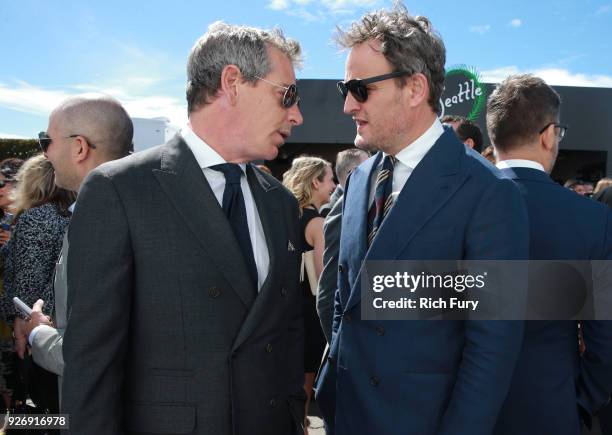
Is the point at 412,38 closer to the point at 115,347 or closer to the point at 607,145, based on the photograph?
the point at 115,347

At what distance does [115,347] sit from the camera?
1548mm

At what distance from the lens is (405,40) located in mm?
2018

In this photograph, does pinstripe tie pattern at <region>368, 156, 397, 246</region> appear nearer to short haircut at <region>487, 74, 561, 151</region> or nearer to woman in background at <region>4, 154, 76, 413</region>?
short haircut at <region>487, 74, 561, 151</region>

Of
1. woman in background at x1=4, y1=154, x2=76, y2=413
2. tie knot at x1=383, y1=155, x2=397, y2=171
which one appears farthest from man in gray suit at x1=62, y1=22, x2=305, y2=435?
woman in background at x1=4, y1=154, x2=76, y2=413

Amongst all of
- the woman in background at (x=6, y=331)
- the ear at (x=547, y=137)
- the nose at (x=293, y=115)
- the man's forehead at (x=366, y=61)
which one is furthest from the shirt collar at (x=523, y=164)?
the woman in background at (x=6, y=331)

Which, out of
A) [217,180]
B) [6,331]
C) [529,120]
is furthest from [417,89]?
[6,331]

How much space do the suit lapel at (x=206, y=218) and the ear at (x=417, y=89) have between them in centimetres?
95

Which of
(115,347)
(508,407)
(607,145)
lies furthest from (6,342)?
(607,145)

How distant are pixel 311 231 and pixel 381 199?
2329mm

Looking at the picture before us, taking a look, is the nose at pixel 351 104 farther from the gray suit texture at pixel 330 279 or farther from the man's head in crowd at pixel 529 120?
the man's head in crowd at pixel 529 120

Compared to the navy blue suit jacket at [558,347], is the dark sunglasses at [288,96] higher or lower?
higher

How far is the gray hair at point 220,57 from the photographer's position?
6.08ft

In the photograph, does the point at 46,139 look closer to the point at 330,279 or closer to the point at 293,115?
the point at 293,115

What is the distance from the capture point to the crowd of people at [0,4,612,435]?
5.19ft
